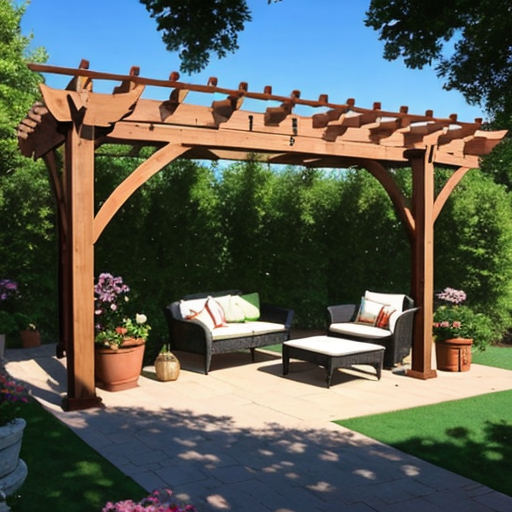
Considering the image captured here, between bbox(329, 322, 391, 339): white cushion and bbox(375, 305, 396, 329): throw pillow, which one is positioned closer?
bbox(329, 322, 391, 339): white cushion

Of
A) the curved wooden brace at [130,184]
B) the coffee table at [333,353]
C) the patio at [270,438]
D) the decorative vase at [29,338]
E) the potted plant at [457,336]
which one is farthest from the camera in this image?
the decorative vase at [29,338]

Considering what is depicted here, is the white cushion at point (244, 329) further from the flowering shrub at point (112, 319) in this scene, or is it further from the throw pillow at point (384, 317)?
the throw pillow at point (384, 317)

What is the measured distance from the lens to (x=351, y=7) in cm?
1160

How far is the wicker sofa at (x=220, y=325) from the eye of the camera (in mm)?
7602

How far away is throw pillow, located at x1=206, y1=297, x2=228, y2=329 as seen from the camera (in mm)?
8055

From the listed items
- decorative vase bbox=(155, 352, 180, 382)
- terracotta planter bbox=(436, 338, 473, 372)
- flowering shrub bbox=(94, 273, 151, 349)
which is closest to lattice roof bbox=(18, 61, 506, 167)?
flowering shrub bbox=(94, 273, 151, 349)

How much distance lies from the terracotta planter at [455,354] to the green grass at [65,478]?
15.3 ft

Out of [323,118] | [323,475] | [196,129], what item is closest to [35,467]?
[323,475]

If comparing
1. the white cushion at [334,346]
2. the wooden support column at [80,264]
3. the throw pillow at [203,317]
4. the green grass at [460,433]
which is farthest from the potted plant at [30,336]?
the green grass at [460,433]

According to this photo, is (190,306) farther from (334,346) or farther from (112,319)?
(334,346)

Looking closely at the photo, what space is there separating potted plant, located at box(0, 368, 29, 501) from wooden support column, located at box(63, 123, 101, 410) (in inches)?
73.9

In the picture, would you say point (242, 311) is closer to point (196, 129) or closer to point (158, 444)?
point (196, 129)

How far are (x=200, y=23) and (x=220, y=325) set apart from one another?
5864 millimetres

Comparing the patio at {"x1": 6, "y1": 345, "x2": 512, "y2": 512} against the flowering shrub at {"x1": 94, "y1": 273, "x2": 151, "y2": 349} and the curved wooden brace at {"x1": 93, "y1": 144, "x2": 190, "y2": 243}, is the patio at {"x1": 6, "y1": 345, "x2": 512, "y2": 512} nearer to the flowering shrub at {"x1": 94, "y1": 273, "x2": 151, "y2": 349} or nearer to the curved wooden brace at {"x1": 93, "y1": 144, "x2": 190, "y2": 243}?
the flowering shrub at {"x1": 94, "y1": 273, "x2": 151, "y2": 349}
